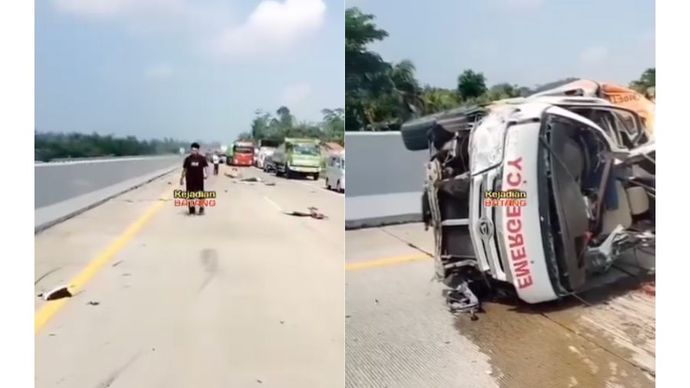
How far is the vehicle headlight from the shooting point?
66.7 inches

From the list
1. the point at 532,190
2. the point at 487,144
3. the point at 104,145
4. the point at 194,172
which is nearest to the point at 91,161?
the point at 104,145

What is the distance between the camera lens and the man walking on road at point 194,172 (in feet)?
5.40

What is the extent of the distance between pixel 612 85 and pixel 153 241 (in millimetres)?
1692

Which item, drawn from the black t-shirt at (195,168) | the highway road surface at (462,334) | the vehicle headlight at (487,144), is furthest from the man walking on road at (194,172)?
the vehicle headlight at (487,144)

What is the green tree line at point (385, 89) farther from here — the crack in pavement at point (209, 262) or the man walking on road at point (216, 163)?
the crack in pavement at point (209, 262)

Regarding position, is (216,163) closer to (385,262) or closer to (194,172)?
(194,172)

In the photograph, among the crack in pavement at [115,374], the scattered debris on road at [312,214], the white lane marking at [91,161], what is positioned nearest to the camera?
the crack in pavement at [115,374]

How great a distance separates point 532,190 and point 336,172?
0.68 metres

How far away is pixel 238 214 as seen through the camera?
5.48ft

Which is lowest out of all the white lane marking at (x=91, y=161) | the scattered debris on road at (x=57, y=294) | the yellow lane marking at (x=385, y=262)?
the scattered debris on road at (x=57, y=294)

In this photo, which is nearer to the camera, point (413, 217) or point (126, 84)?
point (126, 84)

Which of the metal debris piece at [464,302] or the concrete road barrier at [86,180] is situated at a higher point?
the concrete road barrier at [86,180]
